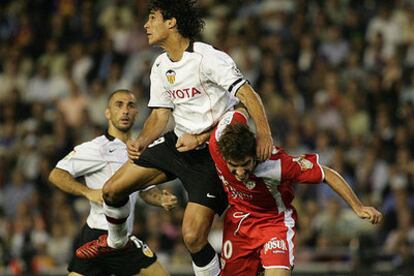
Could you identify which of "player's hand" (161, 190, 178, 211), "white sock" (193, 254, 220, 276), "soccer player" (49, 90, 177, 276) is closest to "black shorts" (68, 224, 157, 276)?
"soccer player" (49, 90, 177, 276)

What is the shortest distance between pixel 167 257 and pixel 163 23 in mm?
4806

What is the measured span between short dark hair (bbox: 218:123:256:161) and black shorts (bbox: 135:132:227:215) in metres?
0.51

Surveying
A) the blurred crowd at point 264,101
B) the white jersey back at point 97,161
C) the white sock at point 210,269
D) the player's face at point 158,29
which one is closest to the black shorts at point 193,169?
the white sock at point 210,269

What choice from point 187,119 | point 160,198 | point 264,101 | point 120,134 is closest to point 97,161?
point 120,134

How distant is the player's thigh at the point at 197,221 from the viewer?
8219mm

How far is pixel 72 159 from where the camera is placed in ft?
30.7

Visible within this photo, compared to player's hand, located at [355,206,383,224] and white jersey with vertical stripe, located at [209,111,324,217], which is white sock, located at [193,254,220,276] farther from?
player's hand, located at [355,206,383,224]

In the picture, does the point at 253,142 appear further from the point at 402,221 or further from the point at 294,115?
the point at 294,115

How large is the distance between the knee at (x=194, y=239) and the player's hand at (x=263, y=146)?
77cm

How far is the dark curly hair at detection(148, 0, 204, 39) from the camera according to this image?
27.7 ft

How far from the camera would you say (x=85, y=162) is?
9.32 m

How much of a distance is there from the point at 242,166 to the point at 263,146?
0.63 feet

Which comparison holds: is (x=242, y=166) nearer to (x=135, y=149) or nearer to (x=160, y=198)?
(x=135, y=149)

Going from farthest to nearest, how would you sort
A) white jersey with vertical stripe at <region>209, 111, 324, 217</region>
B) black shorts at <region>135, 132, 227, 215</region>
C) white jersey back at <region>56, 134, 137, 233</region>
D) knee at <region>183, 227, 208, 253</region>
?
1. white jersey back at <region>56, 134, 137, 233</region>
2. black shorts at <region>135, 132, 227, 215</region>
3. knee at <region>183, 227, 208, 253</region>
4. white jersey with vertical stripe at <region>209, 111, 324, 217</region>
